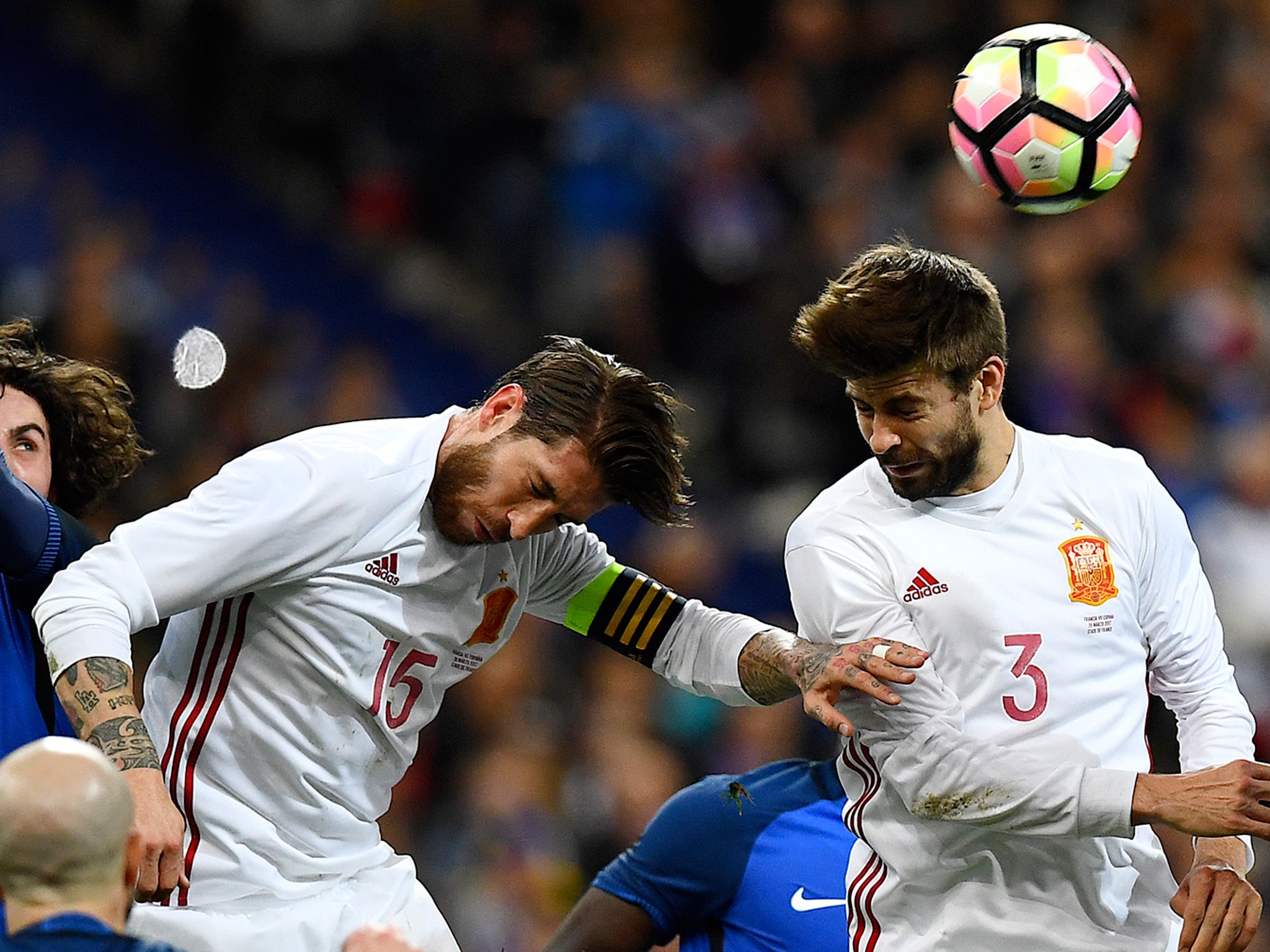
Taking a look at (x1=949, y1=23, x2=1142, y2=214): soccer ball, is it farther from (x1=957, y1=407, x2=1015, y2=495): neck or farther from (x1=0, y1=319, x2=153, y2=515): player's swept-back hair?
(x1=0, y1=319, x2=153, y2=515): player's swept-back hair

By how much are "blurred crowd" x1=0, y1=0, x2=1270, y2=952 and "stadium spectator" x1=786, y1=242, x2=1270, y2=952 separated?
11.5 feet

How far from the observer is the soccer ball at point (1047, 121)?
4.18 metres

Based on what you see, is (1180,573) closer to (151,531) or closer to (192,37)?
(151,531)

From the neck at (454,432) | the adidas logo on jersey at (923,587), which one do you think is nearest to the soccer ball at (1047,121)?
the adidas logo on jersey at (923,587)

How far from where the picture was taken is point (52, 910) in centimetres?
226

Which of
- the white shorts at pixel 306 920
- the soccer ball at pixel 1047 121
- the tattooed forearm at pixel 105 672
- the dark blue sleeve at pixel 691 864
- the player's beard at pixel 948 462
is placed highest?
the soccer ball at pixel 1047 121

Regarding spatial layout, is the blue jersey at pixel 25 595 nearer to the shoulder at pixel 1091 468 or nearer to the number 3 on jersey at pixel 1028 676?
the number 3 on jersey at pixel 1028 676

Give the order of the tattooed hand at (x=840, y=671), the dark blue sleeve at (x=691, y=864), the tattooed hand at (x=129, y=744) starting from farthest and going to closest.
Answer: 1. the dark blue sleeve at (x=691, y=864)
2. the tattooed hand at (x=840, y=671)
3. the tattooed hand at (x=129, y=744)

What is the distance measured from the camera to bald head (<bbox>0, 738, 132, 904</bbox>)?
2.23m

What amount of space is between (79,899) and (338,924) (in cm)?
127

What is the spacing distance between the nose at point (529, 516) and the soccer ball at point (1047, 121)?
1.56m

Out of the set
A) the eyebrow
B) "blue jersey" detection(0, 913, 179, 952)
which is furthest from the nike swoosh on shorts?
"blue jersey" detection(0, 913, 179, 952)

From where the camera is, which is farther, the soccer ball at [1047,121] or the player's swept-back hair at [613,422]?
the soccer ball at [1047,121]

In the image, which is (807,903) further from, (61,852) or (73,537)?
(61,852)
